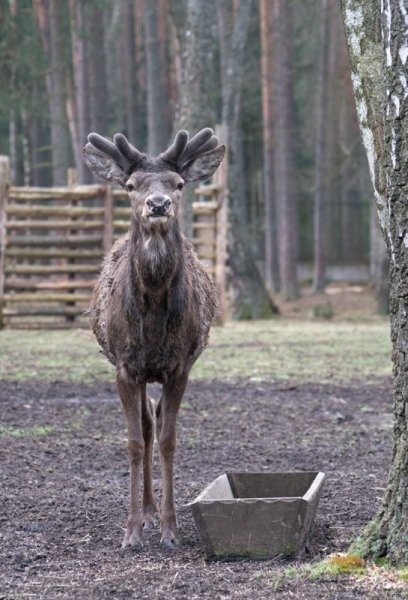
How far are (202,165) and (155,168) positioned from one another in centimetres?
48

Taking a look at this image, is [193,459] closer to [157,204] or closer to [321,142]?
[157,204]

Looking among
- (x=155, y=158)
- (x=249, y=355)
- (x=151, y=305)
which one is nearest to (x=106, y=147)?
(x=155, y=158)

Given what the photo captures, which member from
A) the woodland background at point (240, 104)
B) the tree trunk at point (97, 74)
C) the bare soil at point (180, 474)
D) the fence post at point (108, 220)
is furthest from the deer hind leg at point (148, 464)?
the tree trunk at point (97, 74)

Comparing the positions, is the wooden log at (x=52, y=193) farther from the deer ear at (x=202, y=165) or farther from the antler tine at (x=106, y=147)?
the antler tine at (x=106, y=147)

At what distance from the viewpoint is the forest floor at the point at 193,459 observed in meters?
5.37

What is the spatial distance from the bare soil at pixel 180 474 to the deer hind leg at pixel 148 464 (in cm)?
16

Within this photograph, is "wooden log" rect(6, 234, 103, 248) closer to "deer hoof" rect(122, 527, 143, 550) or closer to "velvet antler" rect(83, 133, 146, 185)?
"velvet antler" rect(83, 133, 146, 185)

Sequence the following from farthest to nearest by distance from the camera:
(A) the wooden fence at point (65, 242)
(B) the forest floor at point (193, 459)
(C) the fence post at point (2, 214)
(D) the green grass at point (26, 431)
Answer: (A) the wooden fence at point (65, 242) < (C) the fence post at point (2, 214) < (D) the green grass at point (26, 431) < (B) the forest floor at point (193, 459)

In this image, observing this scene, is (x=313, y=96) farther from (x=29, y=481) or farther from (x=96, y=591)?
(x=96, y=591)

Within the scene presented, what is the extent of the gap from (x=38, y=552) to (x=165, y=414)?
1.25m

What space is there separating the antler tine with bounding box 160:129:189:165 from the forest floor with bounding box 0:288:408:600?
2.15 metres

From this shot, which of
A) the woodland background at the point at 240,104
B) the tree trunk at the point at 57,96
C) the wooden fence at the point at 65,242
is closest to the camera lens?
the wooden fence at the point at 65,242

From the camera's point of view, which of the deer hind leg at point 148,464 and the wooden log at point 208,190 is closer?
the deer hind leg at point 148,464

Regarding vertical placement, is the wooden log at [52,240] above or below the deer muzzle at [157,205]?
below
